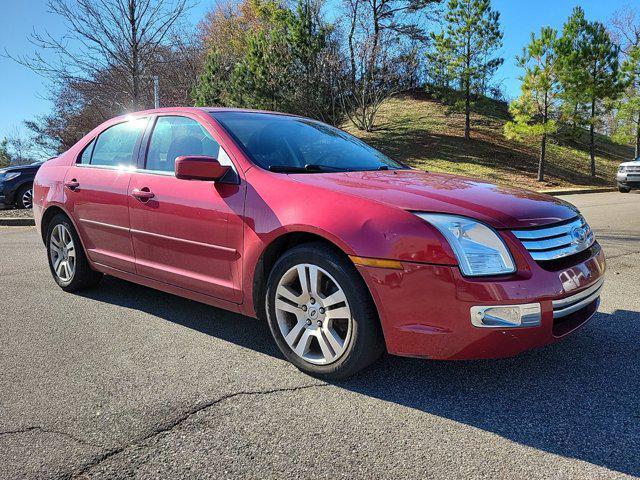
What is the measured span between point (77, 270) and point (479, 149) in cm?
2215

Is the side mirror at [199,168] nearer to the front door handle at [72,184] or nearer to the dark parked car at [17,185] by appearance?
the front door handle at [72,184]

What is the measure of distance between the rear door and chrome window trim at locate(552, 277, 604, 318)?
293 cm

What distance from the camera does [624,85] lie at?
74.8 ft

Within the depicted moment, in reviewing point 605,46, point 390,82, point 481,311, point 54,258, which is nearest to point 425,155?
point 390,82

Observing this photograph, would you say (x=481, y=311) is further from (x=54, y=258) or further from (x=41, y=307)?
(x=54, y=258)

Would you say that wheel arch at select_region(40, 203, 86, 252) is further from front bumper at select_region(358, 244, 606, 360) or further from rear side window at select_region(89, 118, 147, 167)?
front bumper at select_region(358, 244, 606, 360)

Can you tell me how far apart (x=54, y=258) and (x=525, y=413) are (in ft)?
14.3

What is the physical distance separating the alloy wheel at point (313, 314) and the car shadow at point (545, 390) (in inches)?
10.6

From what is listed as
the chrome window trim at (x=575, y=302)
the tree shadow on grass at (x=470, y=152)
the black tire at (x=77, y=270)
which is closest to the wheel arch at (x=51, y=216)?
the black tire at (x=77, y=270)

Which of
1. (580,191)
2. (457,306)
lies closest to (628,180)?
(580,191)

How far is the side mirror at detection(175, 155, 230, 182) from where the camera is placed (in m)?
3.20

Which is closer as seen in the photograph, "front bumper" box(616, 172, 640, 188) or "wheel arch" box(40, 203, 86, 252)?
"wheel arch" box(40, 203, 86, 252)

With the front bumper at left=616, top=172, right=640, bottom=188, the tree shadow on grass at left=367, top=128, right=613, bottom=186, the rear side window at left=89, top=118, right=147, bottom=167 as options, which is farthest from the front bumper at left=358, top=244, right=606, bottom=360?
the front bumper at left=616, top=172, right=640, bottom=188

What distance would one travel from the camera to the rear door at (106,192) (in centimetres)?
405
